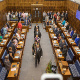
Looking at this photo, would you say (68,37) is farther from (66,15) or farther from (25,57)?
(66,15)

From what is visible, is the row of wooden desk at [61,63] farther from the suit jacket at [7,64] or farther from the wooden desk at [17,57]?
the suit jacket at [7,64]

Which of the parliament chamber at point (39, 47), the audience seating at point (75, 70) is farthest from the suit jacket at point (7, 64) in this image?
the audience seating at point (75, 70)

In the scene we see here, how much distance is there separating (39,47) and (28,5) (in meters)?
13.6

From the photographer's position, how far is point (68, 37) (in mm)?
11211

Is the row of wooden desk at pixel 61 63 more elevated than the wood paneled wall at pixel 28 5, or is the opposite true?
the wood paneled wall at pixel 28 5

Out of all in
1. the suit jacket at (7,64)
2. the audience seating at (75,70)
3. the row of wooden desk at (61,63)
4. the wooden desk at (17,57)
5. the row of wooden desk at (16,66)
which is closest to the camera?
the row of wooden desk at (16,66)

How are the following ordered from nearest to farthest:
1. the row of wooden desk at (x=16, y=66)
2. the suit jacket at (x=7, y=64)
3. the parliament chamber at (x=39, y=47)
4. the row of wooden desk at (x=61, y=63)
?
the row of wooden desk at (x=16, y=66), the row of wooden desk at (x=61, y=63), the suit jacket at (x=7, y=64), the parliament chamber at (x=39, y=47)

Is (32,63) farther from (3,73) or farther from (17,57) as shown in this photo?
(3,73)

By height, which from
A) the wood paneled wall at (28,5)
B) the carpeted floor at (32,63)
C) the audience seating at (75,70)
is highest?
the wood paneled wall at (28,5)

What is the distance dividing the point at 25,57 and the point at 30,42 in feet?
10.0

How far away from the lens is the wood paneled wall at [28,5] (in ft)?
63.8

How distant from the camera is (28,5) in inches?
776

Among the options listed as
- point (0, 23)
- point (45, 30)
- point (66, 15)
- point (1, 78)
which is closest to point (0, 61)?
point (1, 78)

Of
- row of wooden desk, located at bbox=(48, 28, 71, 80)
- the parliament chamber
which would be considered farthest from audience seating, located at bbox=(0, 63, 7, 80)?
row of wooden desk, located at bbox=(48, 28, 71, 80)
